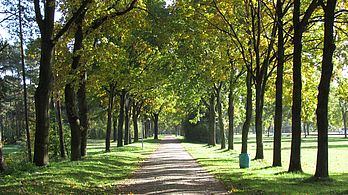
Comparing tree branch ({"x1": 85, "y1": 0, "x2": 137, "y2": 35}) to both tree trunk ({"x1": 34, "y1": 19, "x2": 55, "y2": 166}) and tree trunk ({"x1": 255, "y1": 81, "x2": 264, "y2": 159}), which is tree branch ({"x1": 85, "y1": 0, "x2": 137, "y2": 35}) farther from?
tree trunk ({"x1": 255, "y1": 81, "x2": 264, "y2": 159})

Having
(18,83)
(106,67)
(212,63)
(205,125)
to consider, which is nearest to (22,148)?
(106,67)

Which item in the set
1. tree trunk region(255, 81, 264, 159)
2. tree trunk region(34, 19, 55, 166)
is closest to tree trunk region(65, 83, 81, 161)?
tree trunk region(34, 19, 55, 166)

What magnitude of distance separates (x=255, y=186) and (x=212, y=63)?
15.8 meters

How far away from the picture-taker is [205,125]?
64.6 meters

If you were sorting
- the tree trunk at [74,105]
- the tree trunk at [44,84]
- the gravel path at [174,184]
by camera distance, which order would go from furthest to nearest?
the tree trunk at [74,105]
the tree trunk at [44,84]
the gravel path at [174,184]

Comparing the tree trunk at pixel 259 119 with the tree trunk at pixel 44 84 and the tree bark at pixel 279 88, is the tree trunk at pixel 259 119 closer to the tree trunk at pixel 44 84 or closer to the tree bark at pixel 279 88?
the tree bark at pixel 279 88

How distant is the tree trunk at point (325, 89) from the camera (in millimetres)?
13961

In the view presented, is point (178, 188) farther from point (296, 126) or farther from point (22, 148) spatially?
point (22, 148)

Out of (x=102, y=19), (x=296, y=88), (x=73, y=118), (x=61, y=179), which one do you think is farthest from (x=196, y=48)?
(x=61, y=179)

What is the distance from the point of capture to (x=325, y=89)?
14188mm

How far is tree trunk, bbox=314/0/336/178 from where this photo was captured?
13961 mm

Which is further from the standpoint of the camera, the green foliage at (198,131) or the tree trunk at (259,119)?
the green foliage at (198,131)

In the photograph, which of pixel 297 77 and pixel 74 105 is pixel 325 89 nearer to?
pixel 297 77

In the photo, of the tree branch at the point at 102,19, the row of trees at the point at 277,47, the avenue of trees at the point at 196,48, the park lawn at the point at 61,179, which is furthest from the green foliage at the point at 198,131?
the park lawn at the point at 61,179
